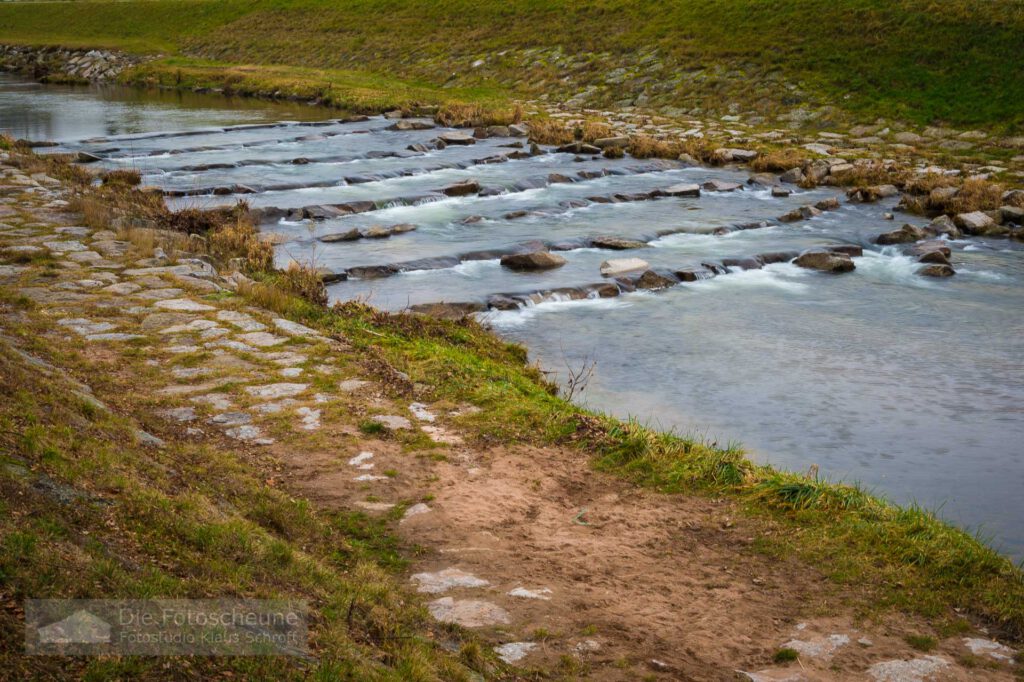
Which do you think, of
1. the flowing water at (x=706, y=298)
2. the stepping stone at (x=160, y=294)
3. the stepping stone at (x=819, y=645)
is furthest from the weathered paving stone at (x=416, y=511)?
the stepping stone at (x=160, y=294)

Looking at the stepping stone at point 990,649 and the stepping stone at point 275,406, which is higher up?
the stepping stone at point 275,406

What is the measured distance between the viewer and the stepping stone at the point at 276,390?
26.4 ft

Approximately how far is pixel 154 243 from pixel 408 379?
17.9 ft

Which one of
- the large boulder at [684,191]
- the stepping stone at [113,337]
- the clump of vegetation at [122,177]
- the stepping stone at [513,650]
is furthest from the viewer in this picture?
the large boulder at [684,191]

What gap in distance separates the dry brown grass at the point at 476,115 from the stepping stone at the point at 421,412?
24027 millimetres

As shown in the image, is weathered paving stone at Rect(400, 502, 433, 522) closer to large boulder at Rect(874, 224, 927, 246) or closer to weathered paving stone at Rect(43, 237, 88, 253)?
weathered paving stone at Rect(43, 237, 88, 253)

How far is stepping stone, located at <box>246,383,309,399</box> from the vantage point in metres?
8.05

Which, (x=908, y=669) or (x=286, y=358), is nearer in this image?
(x=908, y=669)

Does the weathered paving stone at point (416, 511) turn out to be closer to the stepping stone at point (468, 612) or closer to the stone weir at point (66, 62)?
the stepping stone at point (468, 612)

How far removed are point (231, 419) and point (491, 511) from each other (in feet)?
7.56

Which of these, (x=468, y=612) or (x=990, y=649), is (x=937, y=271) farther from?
(x=468, y=612)

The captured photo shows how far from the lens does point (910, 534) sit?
650cm

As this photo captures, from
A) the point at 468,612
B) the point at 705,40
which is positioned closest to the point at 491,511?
the point at 468,612

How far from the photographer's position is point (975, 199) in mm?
19672
